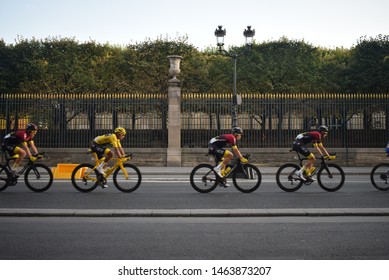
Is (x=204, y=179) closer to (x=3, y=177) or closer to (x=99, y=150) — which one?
(x=99, y=150)

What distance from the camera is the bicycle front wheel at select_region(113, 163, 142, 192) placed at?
1002 centimetres

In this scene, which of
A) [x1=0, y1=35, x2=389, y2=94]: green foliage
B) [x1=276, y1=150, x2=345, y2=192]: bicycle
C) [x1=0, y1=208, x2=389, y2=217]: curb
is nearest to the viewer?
[x1=0, y1=208, x2=389, y2=217]: curb

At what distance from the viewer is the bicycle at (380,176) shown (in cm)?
1054

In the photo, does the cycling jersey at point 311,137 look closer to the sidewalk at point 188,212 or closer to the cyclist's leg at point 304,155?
the cyclist's leg at point 304,155

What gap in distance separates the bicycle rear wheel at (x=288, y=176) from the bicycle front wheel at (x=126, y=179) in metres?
3.37

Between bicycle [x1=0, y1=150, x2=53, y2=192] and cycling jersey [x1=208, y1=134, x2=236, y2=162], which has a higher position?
cycling jersey [x1=208, y1=134, x2=236, y2=162]

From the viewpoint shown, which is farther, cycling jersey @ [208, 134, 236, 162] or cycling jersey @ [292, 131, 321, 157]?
cycling jersey @ [292, 131, 321, 157]

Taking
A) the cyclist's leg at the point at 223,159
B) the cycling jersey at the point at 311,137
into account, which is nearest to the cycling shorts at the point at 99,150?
the cyclist's leg at the point at 223,159

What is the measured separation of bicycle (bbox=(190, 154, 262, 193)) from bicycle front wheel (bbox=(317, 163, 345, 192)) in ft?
5.22

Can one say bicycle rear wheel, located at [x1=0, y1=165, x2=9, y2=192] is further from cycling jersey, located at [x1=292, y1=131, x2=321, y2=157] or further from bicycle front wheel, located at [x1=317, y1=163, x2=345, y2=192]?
bicycle front wheel, located at [x1=317, y1=163, x2=345, y2=192]

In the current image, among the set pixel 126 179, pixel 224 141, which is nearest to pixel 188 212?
pixel 224 141

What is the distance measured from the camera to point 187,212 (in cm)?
719

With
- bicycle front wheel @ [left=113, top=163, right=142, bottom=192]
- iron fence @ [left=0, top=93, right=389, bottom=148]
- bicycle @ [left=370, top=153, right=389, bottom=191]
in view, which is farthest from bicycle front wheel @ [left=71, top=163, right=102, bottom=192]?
iron fence @ [left=0, top=93, right=389, bottom=148]

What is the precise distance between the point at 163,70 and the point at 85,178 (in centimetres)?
2336
